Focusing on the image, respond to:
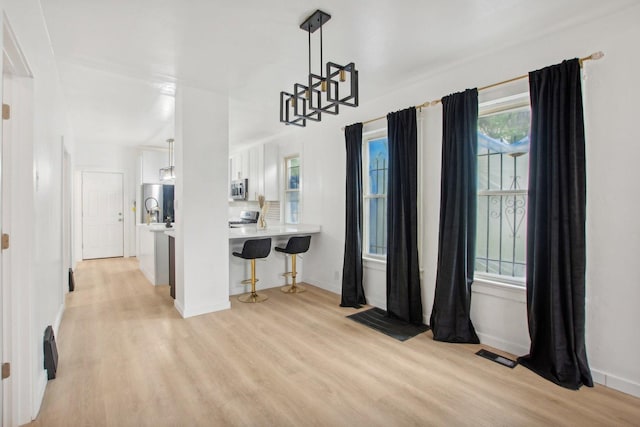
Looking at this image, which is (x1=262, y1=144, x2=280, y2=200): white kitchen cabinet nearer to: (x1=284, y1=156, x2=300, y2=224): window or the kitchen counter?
(x1=284, y1=156, x2=300, y2=224): window

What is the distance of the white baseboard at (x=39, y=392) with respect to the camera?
1886mm

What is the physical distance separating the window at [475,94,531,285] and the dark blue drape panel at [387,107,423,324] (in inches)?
23.6

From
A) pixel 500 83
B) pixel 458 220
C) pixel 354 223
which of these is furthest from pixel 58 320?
pixel 500 83

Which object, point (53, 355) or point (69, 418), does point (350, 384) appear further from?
point (53, 355)

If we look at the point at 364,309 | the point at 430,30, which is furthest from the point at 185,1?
the point at 364,309

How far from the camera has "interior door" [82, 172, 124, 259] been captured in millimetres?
6953

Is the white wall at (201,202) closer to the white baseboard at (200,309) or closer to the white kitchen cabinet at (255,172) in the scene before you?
the white baseboard at (200,309)

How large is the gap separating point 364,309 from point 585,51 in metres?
3.11

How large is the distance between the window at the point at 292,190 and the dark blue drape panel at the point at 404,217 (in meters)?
2.34

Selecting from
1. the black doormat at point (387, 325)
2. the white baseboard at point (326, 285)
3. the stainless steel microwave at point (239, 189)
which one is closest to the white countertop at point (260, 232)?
the white baseboard at point (326, 285)

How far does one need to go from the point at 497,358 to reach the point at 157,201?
22.8 feet

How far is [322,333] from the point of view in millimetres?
3146

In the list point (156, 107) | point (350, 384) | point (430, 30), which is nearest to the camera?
point (350, 384)

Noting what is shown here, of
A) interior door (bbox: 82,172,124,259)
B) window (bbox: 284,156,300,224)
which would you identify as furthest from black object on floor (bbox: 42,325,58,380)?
interior door (bbox: 82,172,124,259)
